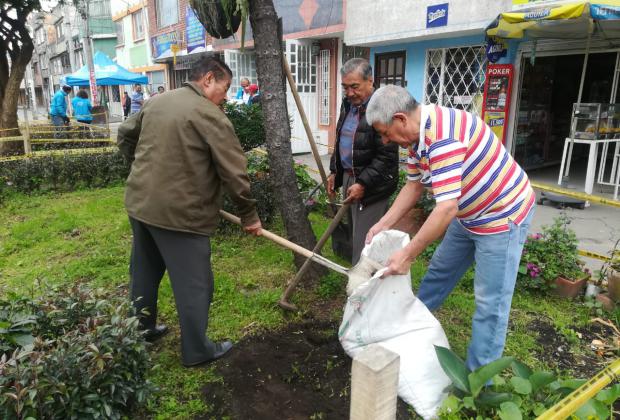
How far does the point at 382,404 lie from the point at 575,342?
2409mm

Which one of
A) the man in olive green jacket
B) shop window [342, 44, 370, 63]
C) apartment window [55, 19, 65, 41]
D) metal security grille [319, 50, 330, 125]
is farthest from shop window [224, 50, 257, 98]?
apartment window [55, 19, 65, 41]

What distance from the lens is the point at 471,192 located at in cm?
227

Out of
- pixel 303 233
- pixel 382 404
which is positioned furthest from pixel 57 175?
pixel 382 404

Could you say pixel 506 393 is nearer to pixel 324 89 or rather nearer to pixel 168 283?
pixel 168 283

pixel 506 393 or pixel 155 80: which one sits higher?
pixel 155 80

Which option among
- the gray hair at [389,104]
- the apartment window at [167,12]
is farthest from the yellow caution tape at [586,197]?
the apartment window at [167,12]

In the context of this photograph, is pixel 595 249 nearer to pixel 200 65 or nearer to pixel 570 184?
pixel 570 184

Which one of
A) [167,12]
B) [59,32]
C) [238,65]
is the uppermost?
[59,32]

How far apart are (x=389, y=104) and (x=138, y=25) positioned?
25.6 metres

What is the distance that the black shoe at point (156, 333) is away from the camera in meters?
3.09

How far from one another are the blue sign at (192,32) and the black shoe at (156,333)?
46.5ft

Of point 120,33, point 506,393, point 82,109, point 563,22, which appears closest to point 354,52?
point 563,22

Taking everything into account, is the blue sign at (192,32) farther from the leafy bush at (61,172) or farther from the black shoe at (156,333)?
the black shoe at (156,333)

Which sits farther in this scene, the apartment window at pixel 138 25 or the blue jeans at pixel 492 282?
the apartment window at pixel 138 25
